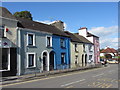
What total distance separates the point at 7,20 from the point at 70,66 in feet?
49.7

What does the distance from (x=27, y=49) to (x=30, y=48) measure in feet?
1.86

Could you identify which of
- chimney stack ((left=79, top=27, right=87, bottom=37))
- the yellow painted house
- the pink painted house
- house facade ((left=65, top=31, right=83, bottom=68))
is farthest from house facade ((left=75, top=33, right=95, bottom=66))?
chimney stack ((left=79, top=27, right=87, bottom=37))

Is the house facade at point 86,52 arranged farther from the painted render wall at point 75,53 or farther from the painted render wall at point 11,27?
the painted render wall at point 11,27

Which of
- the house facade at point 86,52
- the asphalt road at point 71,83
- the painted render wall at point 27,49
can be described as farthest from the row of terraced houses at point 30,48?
the asphalt road at point 71,83

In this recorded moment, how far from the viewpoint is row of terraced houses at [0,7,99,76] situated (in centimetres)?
1743

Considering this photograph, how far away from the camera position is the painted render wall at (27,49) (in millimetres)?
18609

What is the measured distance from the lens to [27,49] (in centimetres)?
1966

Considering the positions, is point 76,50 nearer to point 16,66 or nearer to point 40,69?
point 40,69

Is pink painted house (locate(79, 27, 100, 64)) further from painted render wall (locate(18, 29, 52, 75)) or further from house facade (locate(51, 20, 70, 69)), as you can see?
painted render wall (locate(18, 29, 52, 75))

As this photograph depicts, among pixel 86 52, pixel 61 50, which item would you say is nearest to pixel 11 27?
pixel 61 50

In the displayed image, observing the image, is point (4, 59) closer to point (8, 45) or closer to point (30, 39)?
point (8, 45)

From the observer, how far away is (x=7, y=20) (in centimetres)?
1753

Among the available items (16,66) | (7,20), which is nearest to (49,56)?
(16,66)

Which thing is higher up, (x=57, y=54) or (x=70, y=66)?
(x=57, y=54)
